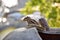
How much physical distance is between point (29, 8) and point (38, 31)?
1.52 feet

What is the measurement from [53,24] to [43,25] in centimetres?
36

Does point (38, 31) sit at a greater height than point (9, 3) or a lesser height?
lesser

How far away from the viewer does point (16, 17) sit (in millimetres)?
2016

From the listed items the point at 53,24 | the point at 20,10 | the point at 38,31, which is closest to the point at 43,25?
the point at 38,31

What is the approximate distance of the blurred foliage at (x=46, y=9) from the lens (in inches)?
80.9

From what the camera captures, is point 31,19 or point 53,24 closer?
point 31,19

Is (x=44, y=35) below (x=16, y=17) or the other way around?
below

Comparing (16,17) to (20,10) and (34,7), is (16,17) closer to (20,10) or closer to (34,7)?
(20,10)

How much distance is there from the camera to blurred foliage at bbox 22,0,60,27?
2055mm

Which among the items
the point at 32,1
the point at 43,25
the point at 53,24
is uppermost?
the point at 32,1

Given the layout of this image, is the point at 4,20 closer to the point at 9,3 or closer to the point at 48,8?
the point at 9,3

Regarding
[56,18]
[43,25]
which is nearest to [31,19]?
[43,25]

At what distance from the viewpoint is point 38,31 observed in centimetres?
175

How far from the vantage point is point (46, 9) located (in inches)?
81.8
